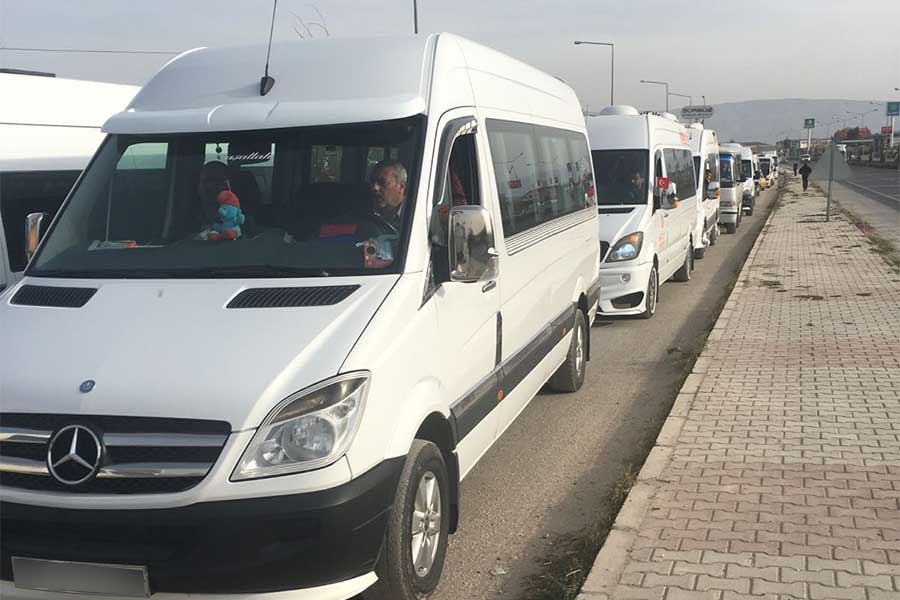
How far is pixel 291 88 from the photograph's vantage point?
4.92 metres

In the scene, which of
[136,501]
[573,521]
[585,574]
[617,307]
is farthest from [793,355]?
[136,501]

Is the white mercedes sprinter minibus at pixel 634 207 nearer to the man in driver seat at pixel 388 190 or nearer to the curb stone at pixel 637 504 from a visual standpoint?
the curb stone at pixel 637 504

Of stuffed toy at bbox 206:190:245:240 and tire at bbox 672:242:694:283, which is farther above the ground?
stuffed toy at bbox 206:190:245:240

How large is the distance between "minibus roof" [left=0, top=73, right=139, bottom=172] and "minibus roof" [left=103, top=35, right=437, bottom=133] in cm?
→ 225

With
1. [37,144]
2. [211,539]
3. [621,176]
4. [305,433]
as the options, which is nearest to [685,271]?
[621,176]

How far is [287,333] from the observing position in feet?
12.3

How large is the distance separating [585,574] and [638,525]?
510 mm

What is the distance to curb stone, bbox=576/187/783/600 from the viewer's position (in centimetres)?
433

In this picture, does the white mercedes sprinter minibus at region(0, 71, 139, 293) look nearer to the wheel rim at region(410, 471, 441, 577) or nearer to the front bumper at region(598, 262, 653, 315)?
the wheel rim at region(410, 471, 441, 577)

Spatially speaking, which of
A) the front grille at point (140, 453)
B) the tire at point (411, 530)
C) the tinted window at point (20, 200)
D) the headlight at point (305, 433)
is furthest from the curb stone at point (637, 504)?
the tinted window at point (20, 200)

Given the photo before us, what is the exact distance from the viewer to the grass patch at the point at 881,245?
1706 centimetres

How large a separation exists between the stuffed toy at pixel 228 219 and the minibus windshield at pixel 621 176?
8299mm

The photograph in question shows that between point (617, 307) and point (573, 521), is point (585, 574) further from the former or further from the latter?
point (617, 307)

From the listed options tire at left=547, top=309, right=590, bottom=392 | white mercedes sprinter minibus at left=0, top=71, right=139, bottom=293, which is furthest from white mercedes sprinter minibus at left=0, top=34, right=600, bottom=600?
white mercedes sprinter minibus at left=0, top=71, right=139, bottom=293
